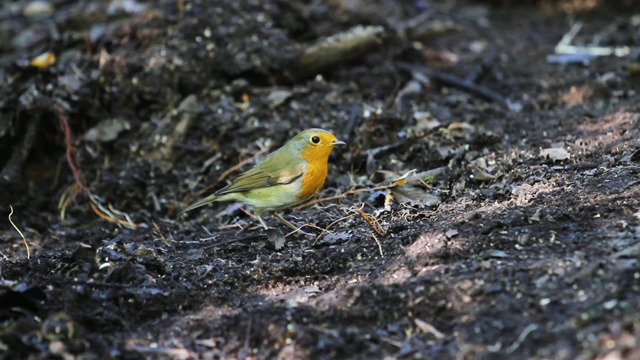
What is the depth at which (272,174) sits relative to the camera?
4.93m

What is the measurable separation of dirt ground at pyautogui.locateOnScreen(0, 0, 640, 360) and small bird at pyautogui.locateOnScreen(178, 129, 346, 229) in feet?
0.79

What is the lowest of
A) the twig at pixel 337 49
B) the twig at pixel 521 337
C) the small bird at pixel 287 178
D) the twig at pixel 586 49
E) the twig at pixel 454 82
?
the twig at pixel 586 49

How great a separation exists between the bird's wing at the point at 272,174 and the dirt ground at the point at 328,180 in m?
0.32

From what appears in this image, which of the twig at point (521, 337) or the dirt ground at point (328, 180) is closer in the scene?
the twig at point (521, 337)

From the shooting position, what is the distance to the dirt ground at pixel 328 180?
311 cm

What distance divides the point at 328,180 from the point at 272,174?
2.36 ft

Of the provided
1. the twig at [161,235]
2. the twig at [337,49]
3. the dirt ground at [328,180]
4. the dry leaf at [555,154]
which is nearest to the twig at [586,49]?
the dirt ground at [328,180]

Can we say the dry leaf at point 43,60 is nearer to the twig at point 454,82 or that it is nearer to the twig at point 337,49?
the twig at point 337,49

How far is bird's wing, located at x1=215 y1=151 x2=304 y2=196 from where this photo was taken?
487 centimetres

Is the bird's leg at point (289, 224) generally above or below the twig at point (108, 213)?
above

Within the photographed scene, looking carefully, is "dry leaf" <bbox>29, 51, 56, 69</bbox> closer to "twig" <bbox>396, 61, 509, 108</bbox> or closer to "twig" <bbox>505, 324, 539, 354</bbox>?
"twig" <bbox>396, 61, 509, 108</bbox>

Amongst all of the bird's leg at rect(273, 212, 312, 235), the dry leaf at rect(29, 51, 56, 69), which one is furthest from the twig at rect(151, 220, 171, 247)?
the dry leaf at rect(29, 51, 56, 69)

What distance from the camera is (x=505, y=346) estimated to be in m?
2.80

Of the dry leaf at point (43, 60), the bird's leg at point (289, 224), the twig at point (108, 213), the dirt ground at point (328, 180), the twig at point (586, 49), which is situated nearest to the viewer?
the dirt ground at point (328, 180)
